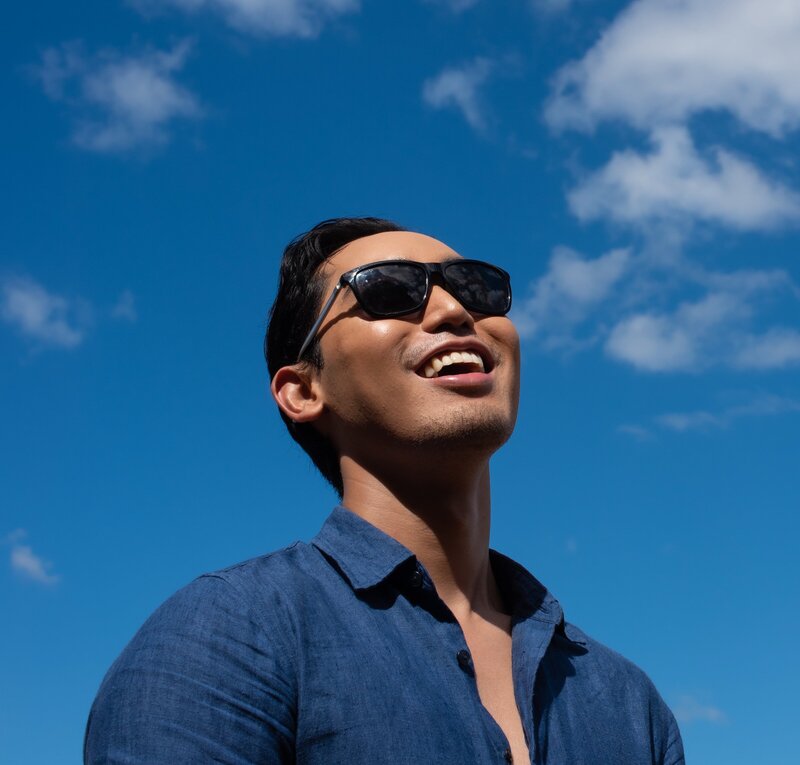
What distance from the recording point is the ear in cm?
473

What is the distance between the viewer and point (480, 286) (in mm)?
4758

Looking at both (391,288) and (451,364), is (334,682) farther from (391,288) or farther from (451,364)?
(391,288)

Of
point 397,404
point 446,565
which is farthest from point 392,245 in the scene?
point 446,565

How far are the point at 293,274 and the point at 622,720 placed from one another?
2.62 metres

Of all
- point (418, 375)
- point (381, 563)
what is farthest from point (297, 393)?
point (381, 563)

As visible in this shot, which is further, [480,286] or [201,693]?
[480,286]

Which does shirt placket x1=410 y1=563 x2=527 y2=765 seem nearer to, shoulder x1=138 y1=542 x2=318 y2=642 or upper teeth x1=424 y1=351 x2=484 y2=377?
shoulder x1=138 y1=542 x2=318 y2=642

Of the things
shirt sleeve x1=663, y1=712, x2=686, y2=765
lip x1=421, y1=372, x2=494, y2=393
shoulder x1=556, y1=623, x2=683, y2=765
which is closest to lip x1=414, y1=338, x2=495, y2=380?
lip x1=421, y1=372, x2=494, y2=393

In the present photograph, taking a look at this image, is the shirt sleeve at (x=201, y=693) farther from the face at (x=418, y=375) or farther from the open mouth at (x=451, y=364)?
the open mouth at (x=451, y=364)

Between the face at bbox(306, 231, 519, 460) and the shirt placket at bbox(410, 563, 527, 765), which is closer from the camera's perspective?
the shirt placket at bbox(410, 563, 527, 765)

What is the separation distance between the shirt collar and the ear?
0.58 meters

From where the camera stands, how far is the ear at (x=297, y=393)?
4725 millimetres

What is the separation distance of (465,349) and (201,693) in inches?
73.6

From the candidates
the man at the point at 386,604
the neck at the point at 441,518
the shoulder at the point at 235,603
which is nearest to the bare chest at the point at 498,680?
the man at the point at 386,604
